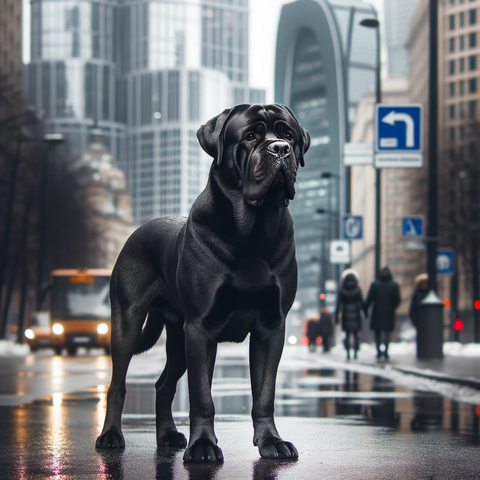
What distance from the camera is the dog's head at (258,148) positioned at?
519cm

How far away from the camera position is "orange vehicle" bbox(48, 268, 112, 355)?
36781 millimetres

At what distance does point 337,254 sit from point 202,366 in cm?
4081

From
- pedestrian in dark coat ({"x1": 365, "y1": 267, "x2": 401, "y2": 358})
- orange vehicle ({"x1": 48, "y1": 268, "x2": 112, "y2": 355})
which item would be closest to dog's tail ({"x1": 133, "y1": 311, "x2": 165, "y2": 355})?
pedestrian in dark coat ({"x1": 365, "y1": 267, "x2": 401, "y2": 358})

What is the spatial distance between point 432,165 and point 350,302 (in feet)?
11.5

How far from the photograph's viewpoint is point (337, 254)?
152ft

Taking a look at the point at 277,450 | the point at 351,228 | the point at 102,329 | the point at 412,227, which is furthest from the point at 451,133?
the point at 277,450

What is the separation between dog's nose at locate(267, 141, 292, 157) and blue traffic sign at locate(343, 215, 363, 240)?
35.4 m

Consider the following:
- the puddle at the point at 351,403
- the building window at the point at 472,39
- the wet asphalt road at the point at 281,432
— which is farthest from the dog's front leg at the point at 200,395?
the building window at the point at 472,39

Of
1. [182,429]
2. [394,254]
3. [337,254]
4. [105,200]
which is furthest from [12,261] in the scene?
[105,200]

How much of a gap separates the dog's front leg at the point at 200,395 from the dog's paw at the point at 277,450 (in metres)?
0.23

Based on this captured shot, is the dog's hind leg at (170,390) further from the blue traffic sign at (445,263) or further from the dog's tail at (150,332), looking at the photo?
the blue traffic sign at (445,263)

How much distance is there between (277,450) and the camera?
18.3 feet

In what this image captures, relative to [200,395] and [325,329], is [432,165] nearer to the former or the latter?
[325,329]

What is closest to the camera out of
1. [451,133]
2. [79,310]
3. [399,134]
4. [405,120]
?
[405,120]
